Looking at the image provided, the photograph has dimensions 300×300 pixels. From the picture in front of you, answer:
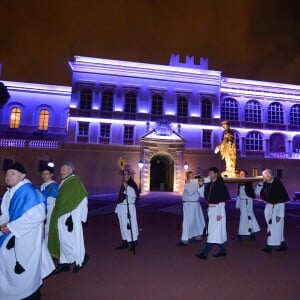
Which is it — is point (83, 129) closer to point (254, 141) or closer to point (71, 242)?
point (254, 141)

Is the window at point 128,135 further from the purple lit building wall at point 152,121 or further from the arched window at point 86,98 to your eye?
the arched window at point 86,98

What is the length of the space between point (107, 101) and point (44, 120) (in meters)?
8.18

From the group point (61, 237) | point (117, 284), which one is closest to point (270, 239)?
point (117, 284)

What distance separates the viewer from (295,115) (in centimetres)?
3531

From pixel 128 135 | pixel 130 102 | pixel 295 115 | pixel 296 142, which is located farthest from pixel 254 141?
pixel 130 102

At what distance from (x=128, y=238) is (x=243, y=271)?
3.10 m

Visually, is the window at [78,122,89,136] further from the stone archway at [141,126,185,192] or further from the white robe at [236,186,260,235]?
the white robe at [236,186,260,235]

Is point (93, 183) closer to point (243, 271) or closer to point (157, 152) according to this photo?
point (157, 152)

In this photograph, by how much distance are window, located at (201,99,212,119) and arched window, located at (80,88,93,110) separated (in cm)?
1192

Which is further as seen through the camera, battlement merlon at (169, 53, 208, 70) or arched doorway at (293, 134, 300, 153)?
arched doorway at (293, 134, 300, 153)

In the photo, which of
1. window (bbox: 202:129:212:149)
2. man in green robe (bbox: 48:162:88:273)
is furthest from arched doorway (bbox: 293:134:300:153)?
man in green robe (bbox: 48:162:88:273)

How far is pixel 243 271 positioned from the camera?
6.00 meters

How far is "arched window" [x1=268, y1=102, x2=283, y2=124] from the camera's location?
34625 mm

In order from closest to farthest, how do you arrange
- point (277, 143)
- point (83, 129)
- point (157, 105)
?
point (83, 129), point (157, 105), point (277, 143)
